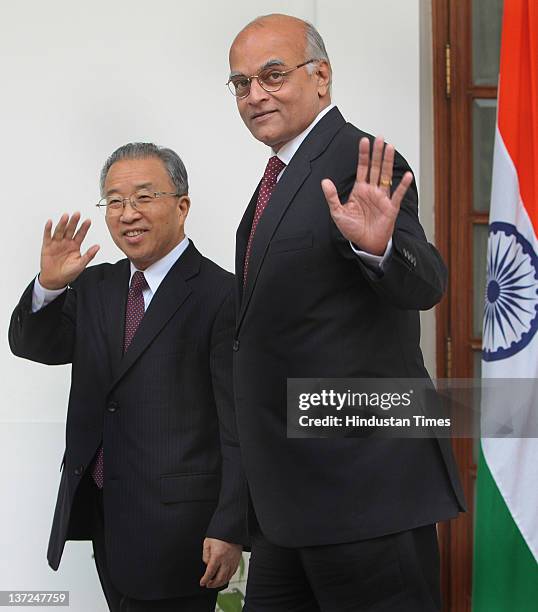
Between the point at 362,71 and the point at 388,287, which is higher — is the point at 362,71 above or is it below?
above

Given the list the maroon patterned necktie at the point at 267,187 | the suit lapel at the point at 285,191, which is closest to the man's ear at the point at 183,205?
the maroon patterned necktie at the point at 267,187

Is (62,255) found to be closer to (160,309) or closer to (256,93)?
(160,309)

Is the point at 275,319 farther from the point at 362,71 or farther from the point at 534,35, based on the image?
the point at 362,71

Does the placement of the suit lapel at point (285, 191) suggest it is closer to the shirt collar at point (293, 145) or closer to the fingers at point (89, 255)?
the shirt collar at point (293, 145)

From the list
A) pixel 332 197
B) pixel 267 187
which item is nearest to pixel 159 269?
pixel 267 187

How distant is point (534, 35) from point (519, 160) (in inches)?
13.6

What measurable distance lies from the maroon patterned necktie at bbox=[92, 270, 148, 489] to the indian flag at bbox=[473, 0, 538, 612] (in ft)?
3.35

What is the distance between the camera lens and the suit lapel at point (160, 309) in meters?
2.33

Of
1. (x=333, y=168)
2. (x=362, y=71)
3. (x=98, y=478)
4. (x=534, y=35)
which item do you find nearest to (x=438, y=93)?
(x=362, y=71)

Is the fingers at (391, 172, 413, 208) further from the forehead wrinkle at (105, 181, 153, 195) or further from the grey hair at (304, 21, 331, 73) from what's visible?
the forehead wrinkle at (105, 181, 153, 195)

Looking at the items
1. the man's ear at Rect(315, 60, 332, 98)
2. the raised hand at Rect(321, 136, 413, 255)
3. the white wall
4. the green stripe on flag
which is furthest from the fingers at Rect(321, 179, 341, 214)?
the white wall

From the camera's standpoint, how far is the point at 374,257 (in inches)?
63.1

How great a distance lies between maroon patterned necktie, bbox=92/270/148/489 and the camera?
2369 millimetres

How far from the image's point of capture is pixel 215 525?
87.1 inches
